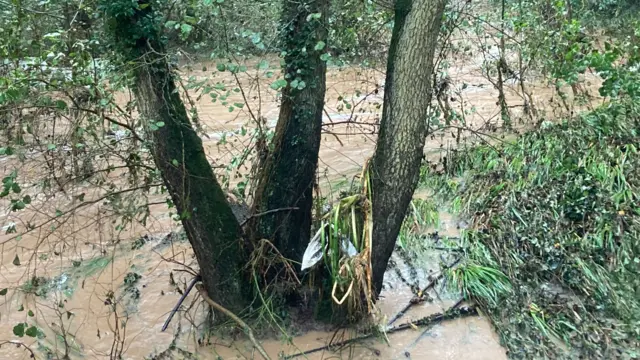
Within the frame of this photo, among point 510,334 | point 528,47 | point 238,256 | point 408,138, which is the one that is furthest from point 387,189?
point 528,47

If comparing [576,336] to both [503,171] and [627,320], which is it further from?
[503,171]

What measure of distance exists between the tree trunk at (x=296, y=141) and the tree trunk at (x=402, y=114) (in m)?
0.51

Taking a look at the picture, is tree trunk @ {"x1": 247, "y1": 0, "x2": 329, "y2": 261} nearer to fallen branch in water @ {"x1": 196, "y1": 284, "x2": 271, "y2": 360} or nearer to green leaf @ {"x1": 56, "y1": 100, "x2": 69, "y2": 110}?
fallen branch in water @ {"x1": 196, "y1": 284, "x2": 271, "y2": 360}

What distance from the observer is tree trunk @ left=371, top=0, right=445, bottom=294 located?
3756 millimetres

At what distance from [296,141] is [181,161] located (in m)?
0.86

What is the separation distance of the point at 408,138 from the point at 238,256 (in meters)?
1.53

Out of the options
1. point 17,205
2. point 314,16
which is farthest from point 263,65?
point 17,205

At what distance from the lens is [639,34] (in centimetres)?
671

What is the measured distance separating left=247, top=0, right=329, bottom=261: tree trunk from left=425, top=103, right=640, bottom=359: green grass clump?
155 cm

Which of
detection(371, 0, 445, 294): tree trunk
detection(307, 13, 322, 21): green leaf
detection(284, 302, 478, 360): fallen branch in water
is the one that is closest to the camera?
detection(307, 13, 322, 21): green leaf

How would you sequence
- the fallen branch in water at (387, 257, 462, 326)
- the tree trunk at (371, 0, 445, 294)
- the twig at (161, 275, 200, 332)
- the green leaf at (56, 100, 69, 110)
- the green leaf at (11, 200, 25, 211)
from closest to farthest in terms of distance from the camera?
1. the green leaf at (11, 200, 25, 211)
2. the green leaf at (56, 100, 69, 110)
3. the tree trunk at (371, 0, 445, 294)
4. the twig at (161, 275, 200, 332)
5. the fallen branch in water at (387, 257, 462, 326)

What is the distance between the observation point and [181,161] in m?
3.82

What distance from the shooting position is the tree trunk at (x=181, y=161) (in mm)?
3492

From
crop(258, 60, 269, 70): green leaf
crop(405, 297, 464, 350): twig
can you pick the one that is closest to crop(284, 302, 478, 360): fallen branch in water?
crop(405, 297, 464, 350): twig
